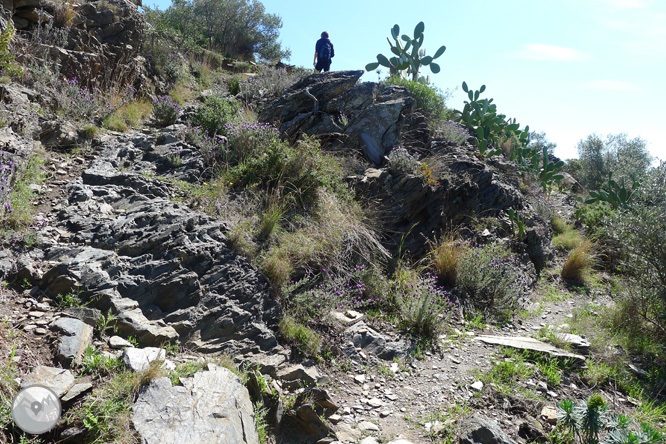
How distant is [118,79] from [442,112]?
786 centimetres

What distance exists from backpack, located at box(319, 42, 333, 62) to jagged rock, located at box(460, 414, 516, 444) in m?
10.7

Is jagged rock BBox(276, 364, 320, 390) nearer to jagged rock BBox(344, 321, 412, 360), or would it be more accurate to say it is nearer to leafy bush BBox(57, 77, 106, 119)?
jagged rock BBox(344, 321, 412, 360)

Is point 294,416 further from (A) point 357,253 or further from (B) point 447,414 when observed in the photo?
(A) point 357,253

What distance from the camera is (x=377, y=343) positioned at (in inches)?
203

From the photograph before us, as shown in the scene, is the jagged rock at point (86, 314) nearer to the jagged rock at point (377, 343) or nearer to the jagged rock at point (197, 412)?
the jagged rock at point (197, 412)

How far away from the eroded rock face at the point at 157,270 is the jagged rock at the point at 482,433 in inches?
79.2

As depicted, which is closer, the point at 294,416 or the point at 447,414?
the point at 294,416

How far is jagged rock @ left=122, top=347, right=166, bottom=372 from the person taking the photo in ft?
10.4

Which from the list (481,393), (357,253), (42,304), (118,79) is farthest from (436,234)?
(118,79)

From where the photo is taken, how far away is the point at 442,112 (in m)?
11.5

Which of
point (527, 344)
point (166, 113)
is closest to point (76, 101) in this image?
point (166, 113)

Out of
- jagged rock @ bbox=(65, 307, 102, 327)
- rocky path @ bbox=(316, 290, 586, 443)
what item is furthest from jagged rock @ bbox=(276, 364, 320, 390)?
jagged rock @ bbox=(65, 307, 102, 327)

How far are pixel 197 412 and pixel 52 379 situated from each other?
3.17 ft

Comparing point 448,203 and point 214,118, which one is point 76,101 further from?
point 448,203
